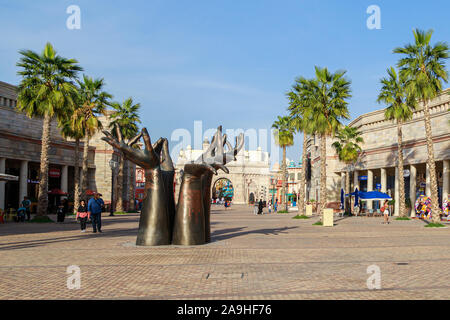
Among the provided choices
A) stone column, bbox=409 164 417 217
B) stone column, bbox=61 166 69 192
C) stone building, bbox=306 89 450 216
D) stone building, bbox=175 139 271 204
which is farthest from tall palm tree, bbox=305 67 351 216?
stone building, bbox=175 139 271 204

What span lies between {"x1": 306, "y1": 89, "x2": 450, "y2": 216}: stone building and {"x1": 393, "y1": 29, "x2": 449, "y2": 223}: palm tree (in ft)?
30.6

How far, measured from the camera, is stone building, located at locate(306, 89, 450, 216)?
39.9m

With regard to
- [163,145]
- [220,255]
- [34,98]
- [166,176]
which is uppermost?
[34,98]

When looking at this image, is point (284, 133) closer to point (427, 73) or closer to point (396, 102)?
point (396, 102)

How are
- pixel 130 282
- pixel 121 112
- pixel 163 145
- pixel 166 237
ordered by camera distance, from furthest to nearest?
pixel 121 112, pixel 163 145, pixel 166 237, pixel 130 282

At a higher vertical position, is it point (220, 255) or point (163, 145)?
point (163, 145)

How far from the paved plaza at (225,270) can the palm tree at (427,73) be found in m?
13.3

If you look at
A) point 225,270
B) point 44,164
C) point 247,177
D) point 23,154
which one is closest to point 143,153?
point 225,270

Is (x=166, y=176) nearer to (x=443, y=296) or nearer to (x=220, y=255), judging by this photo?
(x=220, y=255)

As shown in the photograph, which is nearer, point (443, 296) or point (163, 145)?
point (443, 296)

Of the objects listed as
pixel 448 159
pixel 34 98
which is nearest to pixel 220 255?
pixel 34 98
